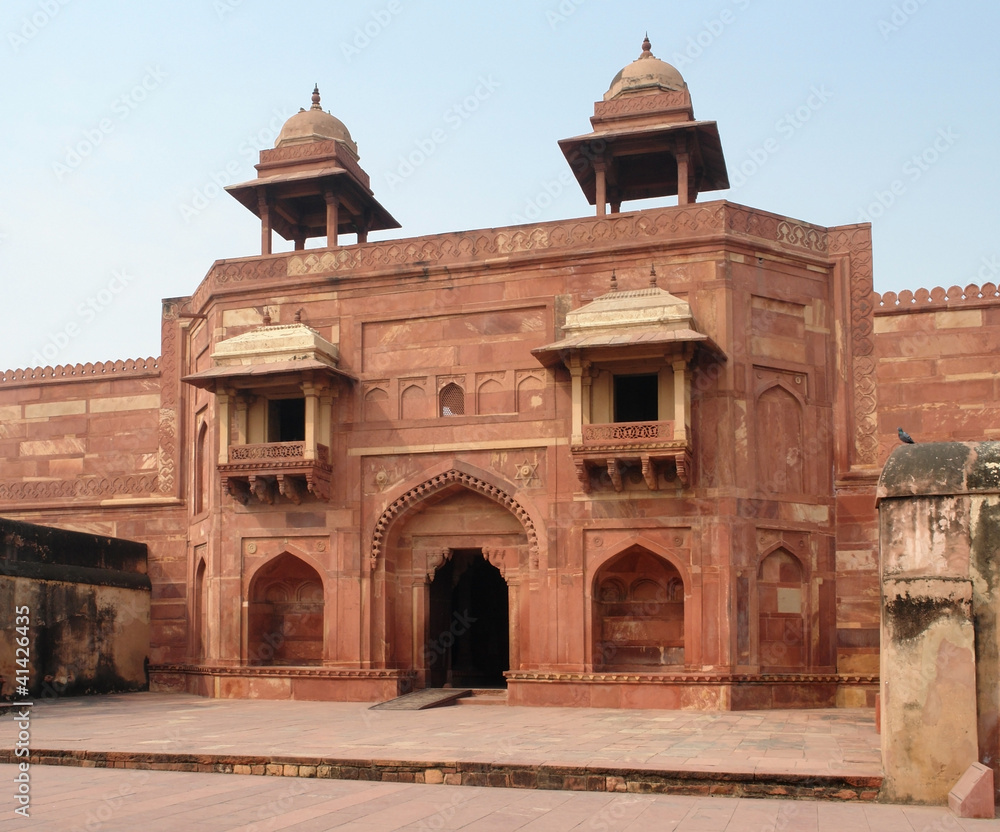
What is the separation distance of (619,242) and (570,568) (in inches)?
171

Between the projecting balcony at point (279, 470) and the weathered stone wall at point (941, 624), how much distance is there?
9.30 meters

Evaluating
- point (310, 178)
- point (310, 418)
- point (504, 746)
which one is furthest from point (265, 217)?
point (504, 746)

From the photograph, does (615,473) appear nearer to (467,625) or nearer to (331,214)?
(467,625)

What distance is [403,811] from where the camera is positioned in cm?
705

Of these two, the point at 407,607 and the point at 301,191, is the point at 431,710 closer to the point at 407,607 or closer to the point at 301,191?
the point at 407,607

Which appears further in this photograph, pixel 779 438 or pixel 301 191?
pixel 301 191

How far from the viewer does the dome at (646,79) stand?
16.9m

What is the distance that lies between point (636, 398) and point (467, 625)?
4763 mm

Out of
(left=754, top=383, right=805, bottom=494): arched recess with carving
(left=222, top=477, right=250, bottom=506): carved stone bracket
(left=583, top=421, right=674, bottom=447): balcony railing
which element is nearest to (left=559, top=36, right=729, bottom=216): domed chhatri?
(left=754, top=383, right=805, bottom=494): arched recess with carving

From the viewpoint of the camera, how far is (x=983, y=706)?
734cm

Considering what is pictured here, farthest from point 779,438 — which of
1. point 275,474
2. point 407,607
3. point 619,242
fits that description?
point 275,474

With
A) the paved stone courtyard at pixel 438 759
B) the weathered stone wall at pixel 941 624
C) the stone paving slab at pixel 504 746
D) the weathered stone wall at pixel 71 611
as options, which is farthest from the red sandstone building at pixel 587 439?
the weathered stone wall at pixel 941 624

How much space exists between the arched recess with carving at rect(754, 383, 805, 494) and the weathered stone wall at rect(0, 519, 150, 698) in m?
9.71

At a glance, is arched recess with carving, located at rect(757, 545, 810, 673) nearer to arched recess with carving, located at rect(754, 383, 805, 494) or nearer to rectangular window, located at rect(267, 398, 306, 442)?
arched recess with carving, located at rect(754, 383, 805, 494)
